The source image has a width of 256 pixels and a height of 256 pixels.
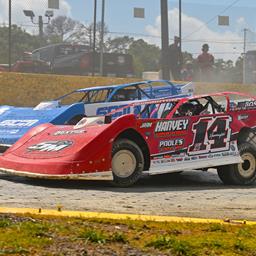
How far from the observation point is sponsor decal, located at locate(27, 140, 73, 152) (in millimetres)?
8414

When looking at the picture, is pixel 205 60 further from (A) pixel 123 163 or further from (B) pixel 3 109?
(A) pixel 123 163

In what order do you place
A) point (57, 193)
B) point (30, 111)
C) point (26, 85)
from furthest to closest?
point (26, 85) → point (30, 111) → point (57, 193)

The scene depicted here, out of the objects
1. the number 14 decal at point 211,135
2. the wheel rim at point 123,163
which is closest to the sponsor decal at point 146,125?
the wheel rim at point 123,163

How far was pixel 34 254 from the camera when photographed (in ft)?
13.3

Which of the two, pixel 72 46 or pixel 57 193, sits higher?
pixel 72 46

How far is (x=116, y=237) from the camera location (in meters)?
4.62

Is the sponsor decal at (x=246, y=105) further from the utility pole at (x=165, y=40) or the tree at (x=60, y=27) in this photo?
the utility pole at (x=165, y=40)

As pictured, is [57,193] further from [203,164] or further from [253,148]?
[253,148]

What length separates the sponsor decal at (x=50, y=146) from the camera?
8.41m

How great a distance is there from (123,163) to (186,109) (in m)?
1.60

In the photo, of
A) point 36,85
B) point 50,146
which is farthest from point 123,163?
point 36,85

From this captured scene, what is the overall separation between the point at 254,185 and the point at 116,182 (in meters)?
2.36

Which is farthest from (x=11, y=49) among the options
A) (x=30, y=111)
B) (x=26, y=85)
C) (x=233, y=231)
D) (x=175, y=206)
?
(x=233, y=231)

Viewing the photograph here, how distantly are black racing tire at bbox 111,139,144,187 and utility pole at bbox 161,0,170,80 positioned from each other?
13.7 metres
